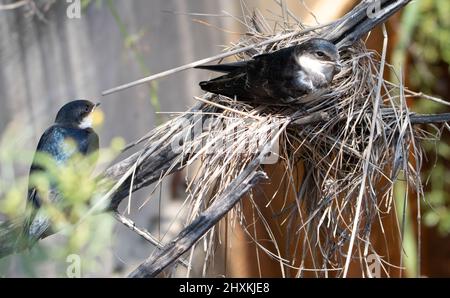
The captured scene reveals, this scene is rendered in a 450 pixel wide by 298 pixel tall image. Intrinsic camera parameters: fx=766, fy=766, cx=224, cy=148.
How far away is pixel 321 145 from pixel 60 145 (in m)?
0.54

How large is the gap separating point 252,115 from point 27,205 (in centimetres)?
48

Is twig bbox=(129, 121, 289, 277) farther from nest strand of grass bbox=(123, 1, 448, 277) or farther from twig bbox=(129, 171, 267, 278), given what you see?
nest strand of grass bbox=(123, 1, 448, 277)

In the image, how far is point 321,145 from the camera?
1.59m

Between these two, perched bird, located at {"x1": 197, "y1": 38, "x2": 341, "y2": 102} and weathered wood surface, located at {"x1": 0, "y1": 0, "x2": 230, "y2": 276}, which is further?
weathered wood surface, located at {"x1": 0, "y1": 0, "x2": 230, "y2": 276}

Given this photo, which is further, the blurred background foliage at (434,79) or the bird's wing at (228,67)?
the blurred background foliage at (434,79)

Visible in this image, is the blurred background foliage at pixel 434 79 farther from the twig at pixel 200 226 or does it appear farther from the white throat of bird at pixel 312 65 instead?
the twig at pixel 200 226

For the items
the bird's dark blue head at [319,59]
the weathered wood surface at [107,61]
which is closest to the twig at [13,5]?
the weathered wood surface at [107,61]

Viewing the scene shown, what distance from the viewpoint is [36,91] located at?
2.20 metres

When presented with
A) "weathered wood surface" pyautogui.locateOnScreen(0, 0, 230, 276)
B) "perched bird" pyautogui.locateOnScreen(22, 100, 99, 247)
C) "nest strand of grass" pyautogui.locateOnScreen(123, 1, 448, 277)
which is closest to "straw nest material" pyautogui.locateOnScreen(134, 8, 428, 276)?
"nest strand of grass" pyautogui.locateOnScreen(123, 1, 448, 277)

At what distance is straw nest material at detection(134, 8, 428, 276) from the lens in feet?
5.00

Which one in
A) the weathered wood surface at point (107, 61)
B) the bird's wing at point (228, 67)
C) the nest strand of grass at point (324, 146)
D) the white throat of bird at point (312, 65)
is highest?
the weathered wood surface at point (107, 61)

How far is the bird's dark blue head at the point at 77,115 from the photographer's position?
5.61 ft

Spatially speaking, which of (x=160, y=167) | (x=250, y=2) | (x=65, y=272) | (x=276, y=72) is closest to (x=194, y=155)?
(x=160, y=167)

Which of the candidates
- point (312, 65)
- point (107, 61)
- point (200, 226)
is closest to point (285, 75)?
point (312, 65)
